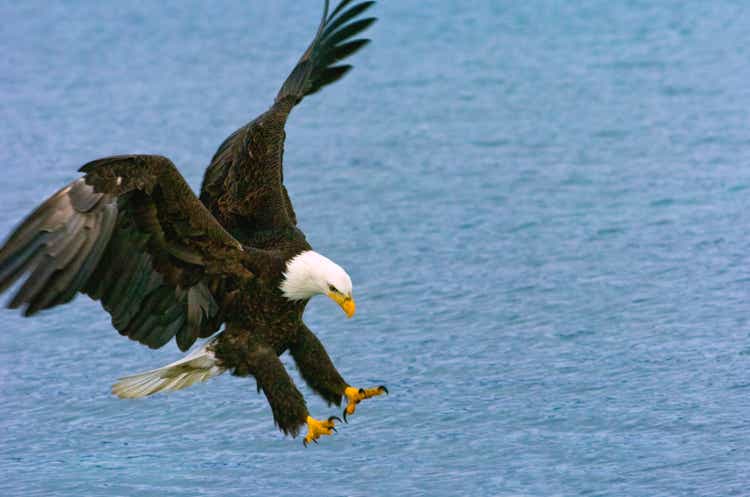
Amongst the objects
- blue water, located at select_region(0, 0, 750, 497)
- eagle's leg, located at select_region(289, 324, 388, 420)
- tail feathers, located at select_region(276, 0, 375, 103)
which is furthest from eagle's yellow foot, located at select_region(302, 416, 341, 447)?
tail feathers, located at select_region(276, 0, 375, 103)

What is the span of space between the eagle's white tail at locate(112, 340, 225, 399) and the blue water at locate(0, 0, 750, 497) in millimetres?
266

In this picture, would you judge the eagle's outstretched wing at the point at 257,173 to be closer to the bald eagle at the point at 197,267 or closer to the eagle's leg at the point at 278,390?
the bald eagle at the point at 197,267

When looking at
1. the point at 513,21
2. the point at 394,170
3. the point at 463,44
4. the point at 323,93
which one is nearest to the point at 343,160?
the point at 394,170

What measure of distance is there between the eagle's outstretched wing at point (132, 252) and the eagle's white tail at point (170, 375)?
0.21 feet

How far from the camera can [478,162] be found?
8.51 metres

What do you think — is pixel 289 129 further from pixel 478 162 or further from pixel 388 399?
pixel 388 399

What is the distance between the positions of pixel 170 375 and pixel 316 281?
62cm

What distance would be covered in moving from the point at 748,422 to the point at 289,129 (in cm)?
501

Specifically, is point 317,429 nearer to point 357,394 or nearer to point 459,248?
point 357,394

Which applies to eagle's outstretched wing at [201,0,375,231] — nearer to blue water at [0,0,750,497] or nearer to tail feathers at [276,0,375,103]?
tail feathers at [276,0,375,103]

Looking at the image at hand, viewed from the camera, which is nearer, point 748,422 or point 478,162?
point 748,422

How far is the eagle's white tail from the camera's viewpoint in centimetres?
489

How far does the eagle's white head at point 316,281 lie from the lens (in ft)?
15.3

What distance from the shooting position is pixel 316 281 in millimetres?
4684
